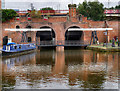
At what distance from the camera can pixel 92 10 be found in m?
62.4

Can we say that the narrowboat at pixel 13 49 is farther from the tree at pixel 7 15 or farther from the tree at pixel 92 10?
the tree at pixel 92 10

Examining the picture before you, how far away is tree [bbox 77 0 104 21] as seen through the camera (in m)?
62.1

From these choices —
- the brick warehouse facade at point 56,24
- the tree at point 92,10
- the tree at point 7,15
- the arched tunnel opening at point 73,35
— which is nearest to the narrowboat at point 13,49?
the brick warehouse facade at point 56,24

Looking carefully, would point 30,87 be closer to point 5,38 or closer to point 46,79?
point 46,79

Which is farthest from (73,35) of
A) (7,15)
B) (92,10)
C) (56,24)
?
(7,15)

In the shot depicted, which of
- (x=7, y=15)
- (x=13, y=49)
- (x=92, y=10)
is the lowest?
(x=13, y=49)

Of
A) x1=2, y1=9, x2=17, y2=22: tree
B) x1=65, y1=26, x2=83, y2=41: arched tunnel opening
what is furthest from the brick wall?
x1=65, y1=26, x2=83, y2=41: arched tunnel opening

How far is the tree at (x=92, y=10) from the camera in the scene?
62094 millimetres

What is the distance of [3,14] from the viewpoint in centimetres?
4856

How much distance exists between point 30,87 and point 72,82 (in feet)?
8.50

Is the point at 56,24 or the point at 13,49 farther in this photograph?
the point at 56,24

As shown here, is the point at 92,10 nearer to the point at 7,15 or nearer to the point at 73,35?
the point at 73,35

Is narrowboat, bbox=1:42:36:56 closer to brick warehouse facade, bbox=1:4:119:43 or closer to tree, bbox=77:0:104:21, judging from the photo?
brick warehouse facade, bbox=1:4:119:43

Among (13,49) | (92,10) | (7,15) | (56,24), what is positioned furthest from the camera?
(92,10)
